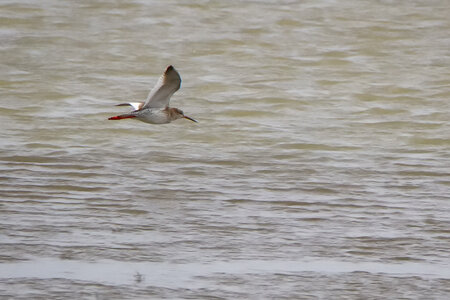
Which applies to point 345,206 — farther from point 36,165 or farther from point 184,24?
point 184,24

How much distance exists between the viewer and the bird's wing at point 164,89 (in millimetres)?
6836

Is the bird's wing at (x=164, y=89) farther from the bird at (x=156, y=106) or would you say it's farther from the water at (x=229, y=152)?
the water at (x=229, y=152)

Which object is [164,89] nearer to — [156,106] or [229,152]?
[156,106]

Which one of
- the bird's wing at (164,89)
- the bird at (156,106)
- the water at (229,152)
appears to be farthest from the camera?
the bird at (156,106)

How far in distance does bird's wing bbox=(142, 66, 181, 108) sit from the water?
0.48 m

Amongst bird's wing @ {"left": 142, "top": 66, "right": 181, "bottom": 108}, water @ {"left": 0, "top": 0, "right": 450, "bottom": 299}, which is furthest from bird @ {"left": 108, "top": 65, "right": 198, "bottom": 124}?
water @ {"left": 0, "top": 0, "right": 450, "bottom": 299}

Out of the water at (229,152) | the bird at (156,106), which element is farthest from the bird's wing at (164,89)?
the water at (229,152)

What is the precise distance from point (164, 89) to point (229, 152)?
1.16 metres

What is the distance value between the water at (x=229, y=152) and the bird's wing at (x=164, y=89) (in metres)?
0.48

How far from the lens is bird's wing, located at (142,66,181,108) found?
684 cm

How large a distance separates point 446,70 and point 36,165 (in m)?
4.99

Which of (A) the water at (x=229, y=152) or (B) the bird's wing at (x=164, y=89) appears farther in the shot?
(B) the bird's wing at (x=164, y=89)

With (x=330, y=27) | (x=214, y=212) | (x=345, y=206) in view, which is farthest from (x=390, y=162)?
(x=330, y=27)

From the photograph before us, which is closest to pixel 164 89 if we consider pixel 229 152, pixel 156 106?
pixel 156 106
